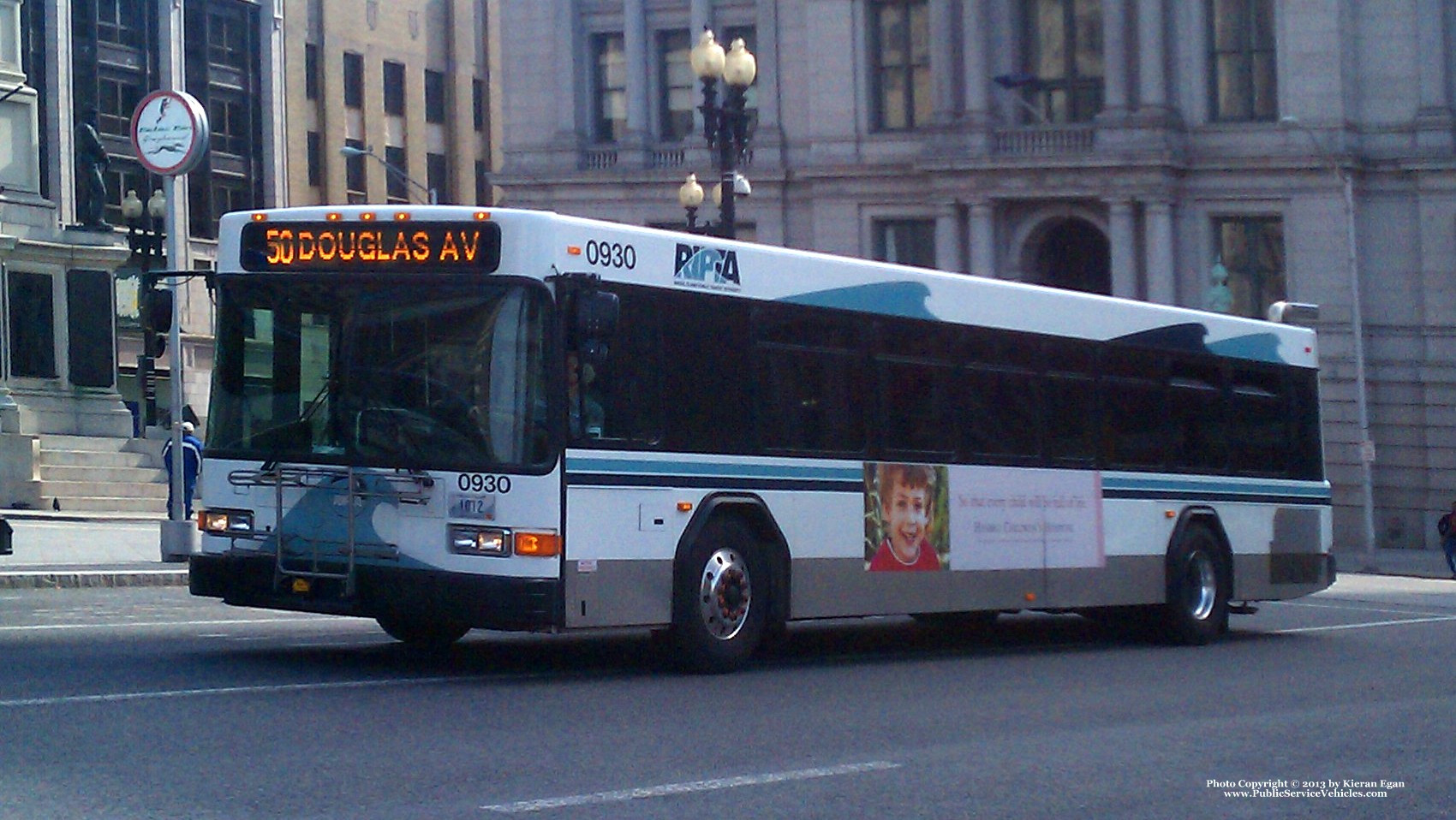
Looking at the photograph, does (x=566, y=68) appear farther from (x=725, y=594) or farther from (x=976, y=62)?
(x=725, y=594)

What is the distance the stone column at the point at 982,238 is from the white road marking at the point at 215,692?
38391 millimetres

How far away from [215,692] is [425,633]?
353cm

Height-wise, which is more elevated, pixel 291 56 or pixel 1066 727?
pixel 291 56

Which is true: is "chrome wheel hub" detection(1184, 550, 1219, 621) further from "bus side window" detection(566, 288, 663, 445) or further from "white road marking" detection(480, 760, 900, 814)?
"white road marking" detection(480, 760, 900, 814)

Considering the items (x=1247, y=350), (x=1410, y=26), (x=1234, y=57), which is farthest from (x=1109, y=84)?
(x=1247, y=350)

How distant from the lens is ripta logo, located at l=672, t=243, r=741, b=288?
1380 cm

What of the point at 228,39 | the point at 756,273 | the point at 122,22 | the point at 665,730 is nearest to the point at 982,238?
the point at 122,22

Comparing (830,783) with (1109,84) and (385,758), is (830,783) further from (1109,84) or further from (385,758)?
(1109,84)

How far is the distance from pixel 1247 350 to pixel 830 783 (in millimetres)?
12119

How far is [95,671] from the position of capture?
40.8 feet

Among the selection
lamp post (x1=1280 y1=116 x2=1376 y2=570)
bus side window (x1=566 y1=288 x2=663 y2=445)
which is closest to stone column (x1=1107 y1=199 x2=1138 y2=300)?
lamp post (x1=1280 y1=116 x2=1376 y2=570)

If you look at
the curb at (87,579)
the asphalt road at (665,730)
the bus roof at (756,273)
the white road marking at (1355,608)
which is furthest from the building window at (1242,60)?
the asphalt road at (665,730)

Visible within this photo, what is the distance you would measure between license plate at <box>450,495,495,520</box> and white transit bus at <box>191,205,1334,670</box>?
14 millimetres

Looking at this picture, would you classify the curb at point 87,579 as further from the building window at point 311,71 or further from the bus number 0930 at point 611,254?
the building window at point 311,71
